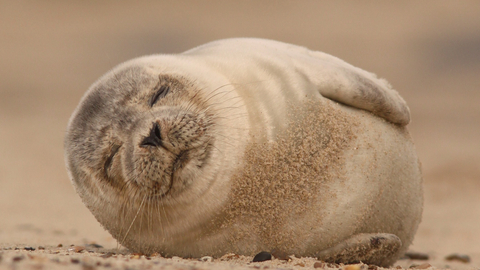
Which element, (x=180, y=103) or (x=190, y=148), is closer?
(x=190, y=148)

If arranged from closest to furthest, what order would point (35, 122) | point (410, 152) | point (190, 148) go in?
point (190, 148) → point (410, 152) → point (35, 122)

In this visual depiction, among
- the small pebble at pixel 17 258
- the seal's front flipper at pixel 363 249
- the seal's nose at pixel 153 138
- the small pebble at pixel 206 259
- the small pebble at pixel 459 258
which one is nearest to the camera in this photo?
the small pebble at pixel 17 258

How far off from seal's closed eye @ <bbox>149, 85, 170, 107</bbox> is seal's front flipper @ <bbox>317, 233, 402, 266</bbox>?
1.14 meters

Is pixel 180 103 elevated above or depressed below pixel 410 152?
above

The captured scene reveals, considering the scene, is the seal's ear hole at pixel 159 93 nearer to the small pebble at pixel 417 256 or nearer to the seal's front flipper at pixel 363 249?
the seal's front flipper at pixel 363 249

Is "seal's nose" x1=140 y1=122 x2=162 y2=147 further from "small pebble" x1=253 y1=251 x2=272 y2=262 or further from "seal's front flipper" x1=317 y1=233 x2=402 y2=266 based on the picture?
"seal's front flipper" x1=317 y1=233 x2=402 y2=266

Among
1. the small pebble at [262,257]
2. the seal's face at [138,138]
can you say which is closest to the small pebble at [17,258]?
the seal's face at [138,138]

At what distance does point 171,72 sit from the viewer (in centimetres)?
305

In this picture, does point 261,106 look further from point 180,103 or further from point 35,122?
point 35,122

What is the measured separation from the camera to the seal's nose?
2615 millimetres

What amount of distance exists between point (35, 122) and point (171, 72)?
28.7ft

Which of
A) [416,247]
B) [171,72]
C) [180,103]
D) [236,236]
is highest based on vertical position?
[171,72]

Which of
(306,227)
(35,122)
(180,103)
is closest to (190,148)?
(180,103)

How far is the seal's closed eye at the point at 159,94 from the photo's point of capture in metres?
2.90
